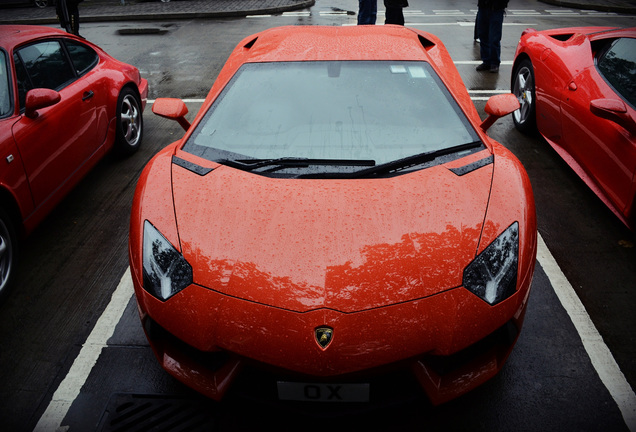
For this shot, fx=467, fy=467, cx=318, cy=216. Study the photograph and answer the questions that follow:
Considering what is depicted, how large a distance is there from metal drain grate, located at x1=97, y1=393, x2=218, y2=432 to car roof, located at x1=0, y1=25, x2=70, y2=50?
9.60 feet

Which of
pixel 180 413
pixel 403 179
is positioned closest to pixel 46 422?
pixel 180 413

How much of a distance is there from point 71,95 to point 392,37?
2736 mm

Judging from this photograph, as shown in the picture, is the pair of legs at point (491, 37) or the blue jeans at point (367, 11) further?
the blue jeans at point (367, 11)

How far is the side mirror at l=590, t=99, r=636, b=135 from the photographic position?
3.22 meters

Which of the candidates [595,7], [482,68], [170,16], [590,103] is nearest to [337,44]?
[590,103]

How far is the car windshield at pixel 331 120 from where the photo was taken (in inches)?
101

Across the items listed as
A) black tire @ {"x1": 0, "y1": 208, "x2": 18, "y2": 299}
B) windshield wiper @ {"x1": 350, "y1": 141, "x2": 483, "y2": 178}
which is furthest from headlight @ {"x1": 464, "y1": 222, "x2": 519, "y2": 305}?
Answer: black tire @ {"x1": 0, "y1": 208, "x2": 18, "y2": 299}

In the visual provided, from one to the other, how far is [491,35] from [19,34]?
6.25 m

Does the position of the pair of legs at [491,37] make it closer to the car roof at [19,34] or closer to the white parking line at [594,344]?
the white parking line at [594,344]

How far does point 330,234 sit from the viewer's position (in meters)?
2.10

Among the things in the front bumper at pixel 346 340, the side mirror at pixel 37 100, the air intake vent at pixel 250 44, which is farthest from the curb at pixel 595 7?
the side mirror at pixel 37 100

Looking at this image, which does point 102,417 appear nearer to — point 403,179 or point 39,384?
point 39,384

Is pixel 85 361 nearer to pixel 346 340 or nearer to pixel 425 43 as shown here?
pixel 346 340

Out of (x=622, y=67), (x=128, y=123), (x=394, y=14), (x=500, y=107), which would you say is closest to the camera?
(x=500, y=107)
